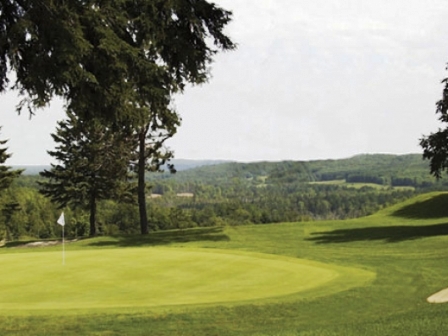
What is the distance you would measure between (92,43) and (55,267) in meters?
8.62

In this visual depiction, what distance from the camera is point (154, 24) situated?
1259 cm

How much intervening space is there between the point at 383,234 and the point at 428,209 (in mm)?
12694

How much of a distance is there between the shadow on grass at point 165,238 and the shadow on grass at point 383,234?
5748 mm

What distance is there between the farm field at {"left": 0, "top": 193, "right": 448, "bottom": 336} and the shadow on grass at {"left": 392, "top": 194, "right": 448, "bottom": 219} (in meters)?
16.1

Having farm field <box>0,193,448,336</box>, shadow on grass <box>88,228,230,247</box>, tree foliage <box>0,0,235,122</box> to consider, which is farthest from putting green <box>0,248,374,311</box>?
shadow on grass <box>88,228,230,247</box>

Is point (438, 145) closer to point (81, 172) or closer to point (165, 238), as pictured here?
point (165, 238)

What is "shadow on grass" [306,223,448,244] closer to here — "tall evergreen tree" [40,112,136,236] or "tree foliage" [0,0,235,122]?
"tall evergreen tree" [40,112,136,236]

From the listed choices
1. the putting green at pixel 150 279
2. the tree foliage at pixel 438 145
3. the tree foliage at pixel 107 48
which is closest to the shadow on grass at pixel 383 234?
the tree foliage at pixel 438 145

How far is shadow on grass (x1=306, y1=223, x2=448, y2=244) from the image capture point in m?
30.0

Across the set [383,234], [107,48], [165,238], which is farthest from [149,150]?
[107,48]

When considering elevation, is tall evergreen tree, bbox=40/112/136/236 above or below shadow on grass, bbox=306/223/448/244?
above

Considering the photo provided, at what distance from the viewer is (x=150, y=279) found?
15727mm

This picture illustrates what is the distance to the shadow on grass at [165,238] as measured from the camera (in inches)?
1222

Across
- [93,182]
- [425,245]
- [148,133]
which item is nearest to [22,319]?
[425,245]
